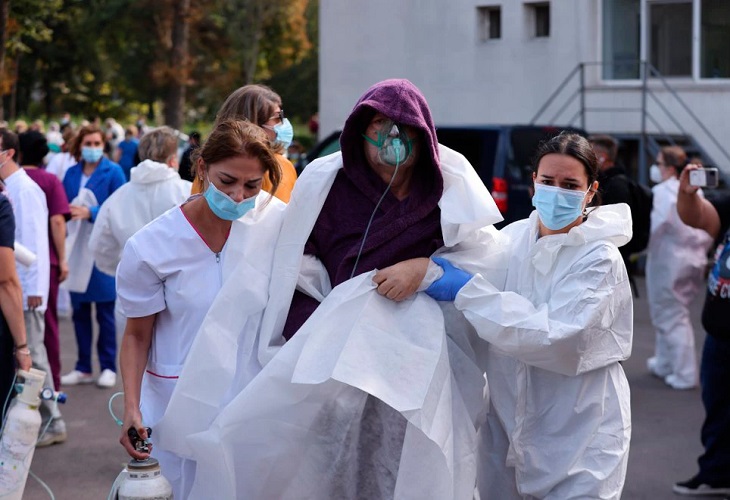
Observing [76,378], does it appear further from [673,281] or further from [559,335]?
[559,335]

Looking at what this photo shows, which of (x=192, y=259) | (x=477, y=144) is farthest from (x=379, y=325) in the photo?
(x=477, y=144)

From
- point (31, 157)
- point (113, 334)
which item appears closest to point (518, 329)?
point (31, 157)

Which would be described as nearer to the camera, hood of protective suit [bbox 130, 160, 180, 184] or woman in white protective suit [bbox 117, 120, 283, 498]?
woman in white protective suit [bbox 117, 120, 283, 498]

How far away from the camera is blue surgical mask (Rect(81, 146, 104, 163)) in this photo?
9.52 meters

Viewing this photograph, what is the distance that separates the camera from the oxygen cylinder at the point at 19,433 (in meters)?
4.95

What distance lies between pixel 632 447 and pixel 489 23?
13.8m

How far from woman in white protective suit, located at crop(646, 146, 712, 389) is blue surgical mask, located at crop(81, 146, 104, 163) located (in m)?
4.58

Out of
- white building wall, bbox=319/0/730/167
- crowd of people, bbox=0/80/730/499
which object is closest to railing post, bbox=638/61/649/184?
white building wall, bbox=319/0/730/167

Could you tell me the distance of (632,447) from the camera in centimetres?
745

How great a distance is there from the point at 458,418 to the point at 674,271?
6.09 m

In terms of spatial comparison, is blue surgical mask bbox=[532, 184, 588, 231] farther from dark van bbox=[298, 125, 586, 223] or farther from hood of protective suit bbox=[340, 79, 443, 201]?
dark van bbox=[298, 125, 586, 223]

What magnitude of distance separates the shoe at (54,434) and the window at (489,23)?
13.9 meters

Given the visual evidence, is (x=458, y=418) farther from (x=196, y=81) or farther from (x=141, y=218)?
(x=196, y=81)

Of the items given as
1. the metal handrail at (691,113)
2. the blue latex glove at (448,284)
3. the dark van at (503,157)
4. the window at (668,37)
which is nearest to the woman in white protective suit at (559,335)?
the blue latex glove at (448,284)
